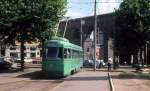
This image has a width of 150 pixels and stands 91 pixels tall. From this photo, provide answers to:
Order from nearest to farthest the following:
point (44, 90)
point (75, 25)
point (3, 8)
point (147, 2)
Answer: point (44, 90) < point (3, 8) < point (147, 2) < point (75, 25)

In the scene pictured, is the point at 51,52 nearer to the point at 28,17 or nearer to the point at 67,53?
the point at 67,53

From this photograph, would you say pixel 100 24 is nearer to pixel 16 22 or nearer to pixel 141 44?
pixel 141 44

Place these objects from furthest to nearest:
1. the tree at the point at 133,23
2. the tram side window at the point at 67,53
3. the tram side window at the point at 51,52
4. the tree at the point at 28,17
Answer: the tree at the point at 133,23
the tree at the point at 28,17
the tram side window at the point at 67,53
the tram side window at the point at 51,52

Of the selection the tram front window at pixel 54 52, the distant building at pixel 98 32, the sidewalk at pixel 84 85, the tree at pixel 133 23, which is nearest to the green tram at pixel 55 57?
the tram front window at pixel 54 52

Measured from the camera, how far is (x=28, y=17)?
166ft

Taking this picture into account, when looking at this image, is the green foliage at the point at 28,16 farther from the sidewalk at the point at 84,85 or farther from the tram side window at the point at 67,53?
the sidewalk at the point at 84,85

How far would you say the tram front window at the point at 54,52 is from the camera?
4000cm

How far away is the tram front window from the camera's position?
40.0m

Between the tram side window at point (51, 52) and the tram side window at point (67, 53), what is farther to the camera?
the tram side window at point (67, 53)

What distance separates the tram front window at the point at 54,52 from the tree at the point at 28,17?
10674 millimetres

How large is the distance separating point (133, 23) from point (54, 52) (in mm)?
31684

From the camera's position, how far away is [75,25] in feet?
413

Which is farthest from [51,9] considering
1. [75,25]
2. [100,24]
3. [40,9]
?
[75,25]

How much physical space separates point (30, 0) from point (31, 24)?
7.76ft
